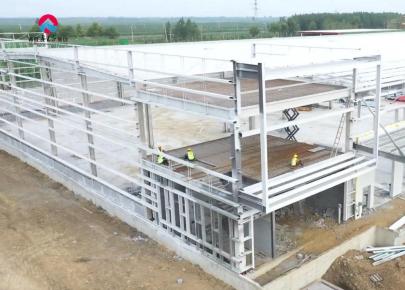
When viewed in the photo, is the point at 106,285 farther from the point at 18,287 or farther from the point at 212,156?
the point at 212,156

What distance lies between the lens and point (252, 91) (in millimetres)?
10016

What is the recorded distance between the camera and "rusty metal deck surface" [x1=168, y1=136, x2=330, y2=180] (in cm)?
1130

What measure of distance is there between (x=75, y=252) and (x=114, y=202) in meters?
2.35

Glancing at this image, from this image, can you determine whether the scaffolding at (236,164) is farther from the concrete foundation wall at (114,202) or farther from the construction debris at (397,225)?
the construction debris at (397,225)

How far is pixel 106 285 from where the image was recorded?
35.8 feet

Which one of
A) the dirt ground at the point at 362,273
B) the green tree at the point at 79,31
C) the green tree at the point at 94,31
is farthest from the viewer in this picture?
the green tree at the point at 94,31

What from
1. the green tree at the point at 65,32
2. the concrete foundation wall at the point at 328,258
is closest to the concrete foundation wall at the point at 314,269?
the concrete foundation wall at the point at 328,258

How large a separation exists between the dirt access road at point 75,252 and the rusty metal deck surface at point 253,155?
8.06 feet

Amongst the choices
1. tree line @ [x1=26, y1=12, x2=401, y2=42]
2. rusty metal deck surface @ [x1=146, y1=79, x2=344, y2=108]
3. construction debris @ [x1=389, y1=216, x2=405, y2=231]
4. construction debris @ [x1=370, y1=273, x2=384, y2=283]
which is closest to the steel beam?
rusty metal deck surface @ [x1=146, y1=79, x2=344, y2=108]

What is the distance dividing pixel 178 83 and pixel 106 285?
5.86 meters

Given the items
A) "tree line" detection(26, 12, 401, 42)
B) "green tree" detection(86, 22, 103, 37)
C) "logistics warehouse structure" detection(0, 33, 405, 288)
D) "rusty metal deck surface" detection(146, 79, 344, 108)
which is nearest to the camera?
"logistics warehouse structure" detection(0, 33, 405, 288)

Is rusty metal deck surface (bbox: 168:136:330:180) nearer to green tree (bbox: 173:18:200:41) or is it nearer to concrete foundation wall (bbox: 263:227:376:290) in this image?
concrete foundation wall (bbox: 263:227:376:290)

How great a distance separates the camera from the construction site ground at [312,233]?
10867 millimetres

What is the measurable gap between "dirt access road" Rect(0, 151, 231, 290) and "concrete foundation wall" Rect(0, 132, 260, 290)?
20 cm
